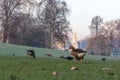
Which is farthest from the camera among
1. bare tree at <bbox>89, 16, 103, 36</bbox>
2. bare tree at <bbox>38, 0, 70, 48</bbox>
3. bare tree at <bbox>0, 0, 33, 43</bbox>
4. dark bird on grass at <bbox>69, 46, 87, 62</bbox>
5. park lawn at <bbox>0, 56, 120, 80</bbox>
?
bare tree at <bbox>89, 16, 103, 36</bbox>

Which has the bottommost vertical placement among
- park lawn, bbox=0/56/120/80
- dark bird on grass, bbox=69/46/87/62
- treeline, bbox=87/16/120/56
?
park lawn, bbox=0/56/120/80

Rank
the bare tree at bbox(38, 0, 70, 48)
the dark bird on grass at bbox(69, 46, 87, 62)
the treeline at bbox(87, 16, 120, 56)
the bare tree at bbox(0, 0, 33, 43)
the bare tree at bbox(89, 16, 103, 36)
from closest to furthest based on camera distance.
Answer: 1. the dark bird on grass at bbox(69, 46, 87, 62)
2. the bare tree at bbox(0, 0, 33, 43)
3. the bare tree at bbox(38, 0, 70, 48)
4. the treeline at bbox(87, 16, 120, 56)
5. the bare tree at bbox(89, 16, 103, 36)

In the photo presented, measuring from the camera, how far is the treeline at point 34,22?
77188 mm

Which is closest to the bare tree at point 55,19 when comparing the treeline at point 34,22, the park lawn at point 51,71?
the treeline at point 34,22

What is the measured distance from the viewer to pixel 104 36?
424 ft

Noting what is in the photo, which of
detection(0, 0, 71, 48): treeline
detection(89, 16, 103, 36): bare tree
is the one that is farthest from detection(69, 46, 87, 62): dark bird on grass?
detection(89, 16, 103, 36): bare tree

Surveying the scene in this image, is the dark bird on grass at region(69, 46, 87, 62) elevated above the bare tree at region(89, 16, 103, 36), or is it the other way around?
the bare tree at region(89, 16, 103, 36)

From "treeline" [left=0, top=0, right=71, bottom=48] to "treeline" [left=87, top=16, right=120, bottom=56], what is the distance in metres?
31.0

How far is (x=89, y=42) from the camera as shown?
134500 mm

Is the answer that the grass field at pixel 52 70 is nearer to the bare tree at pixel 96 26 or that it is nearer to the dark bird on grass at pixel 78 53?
the dark bird on grass at pixel 78 53

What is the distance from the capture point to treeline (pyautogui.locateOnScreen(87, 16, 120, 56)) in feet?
419

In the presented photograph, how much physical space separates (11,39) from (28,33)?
968 cm

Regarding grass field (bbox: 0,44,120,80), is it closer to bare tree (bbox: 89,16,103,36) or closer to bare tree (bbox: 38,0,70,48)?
bare tree (bbox: 38,0,70,48)

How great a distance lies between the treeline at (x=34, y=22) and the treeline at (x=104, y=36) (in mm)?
30968
